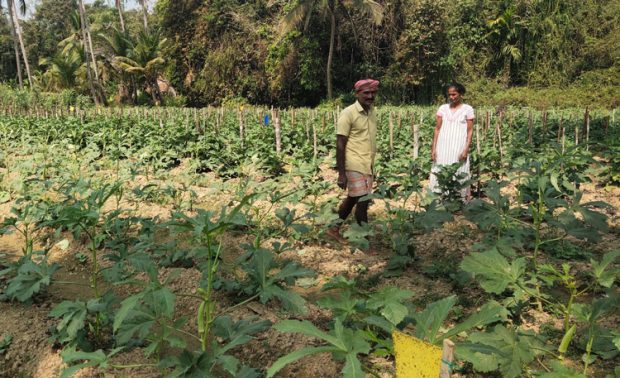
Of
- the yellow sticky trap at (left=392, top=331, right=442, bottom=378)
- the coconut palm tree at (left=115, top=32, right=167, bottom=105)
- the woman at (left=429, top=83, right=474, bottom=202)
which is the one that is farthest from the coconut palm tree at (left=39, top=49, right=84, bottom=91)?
the yellow sticky trap at (left=392, top=331, right=442, bottom=378)

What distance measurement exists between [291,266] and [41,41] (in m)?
47.6

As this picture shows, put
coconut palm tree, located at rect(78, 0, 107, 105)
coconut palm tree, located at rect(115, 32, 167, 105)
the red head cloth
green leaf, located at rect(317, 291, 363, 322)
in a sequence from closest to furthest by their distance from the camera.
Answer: green leaf, located at rect(317, 291, 363, 322) → the red head cloth → coconut palm tree, located at rect(78, 0, 107, 105) → coconut palm tree, located at rect(115, 32, 167, 105)

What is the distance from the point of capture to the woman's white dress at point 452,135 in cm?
459

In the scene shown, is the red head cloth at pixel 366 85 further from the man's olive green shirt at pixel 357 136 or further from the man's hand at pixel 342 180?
the man's hand at pixel 342 180

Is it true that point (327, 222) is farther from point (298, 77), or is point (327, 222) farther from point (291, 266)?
point (298, 77)

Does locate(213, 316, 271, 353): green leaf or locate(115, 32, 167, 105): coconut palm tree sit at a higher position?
locate(115, 32, 167, 105): coconut palm tree

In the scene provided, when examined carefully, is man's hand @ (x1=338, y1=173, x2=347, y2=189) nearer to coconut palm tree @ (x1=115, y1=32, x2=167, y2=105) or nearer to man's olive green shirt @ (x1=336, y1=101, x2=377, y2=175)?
man's olive green shirt @ (x1=336, y1=101, x2=377, y2=175)

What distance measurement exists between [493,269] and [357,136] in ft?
6.93

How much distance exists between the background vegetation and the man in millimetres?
16485

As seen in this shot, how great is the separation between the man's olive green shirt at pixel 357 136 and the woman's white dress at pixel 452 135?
0.92 metres

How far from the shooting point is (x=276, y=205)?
208 inches

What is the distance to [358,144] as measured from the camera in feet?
12.9

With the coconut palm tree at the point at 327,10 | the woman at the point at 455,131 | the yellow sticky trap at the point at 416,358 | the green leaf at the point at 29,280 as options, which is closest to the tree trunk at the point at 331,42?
the coconut palm tree at the point at 327,10

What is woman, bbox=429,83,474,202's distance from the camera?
456 centimetres
